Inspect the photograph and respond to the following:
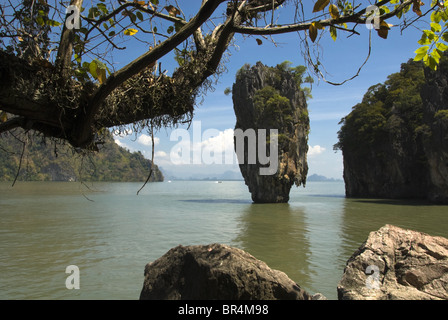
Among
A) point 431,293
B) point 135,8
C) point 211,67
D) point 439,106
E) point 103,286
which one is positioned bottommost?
point 103,286

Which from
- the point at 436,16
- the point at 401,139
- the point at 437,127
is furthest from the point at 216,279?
the point at 401,139

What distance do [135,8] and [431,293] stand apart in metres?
4.63

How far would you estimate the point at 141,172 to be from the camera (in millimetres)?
162625

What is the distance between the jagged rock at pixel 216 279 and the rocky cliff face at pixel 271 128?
85.1 feet

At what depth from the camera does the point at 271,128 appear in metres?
31.2

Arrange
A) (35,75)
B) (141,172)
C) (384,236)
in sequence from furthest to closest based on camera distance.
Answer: (141,172) < (384,236) < (35,75)

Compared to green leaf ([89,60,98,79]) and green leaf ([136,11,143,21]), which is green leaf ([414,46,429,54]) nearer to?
green leaf ([136,11,143,21])

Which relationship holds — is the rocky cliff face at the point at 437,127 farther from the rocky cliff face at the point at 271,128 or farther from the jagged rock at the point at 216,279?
the jagged rock at the point at 216,279

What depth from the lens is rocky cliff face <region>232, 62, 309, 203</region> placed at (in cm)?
3086

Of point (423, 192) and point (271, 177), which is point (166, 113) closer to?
point (271, 177)

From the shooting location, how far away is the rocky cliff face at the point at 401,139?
30.6 m

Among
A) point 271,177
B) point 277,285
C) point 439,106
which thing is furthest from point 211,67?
point 439,106

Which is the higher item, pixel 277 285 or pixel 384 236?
pixel 384 236

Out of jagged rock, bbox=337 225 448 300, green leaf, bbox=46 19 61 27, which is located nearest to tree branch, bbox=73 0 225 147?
green leaf, bbox=46 19 61 27
